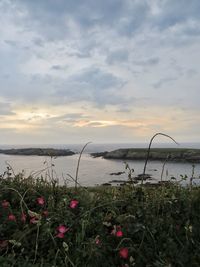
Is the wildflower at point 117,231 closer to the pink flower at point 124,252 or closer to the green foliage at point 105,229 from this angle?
the green foliage at point 105,229

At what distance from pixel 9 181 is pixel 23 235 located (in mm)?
1887

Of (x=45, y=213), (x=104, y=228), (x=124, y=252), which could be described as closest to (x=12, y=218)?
(x=45, y=213)

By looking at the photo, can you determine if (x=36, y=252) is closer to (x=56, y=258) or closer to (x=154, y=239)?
(x=56, y=258)

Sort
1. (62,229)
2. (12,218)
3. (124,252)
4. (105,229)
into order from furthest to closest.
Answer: (12,218) → (105,229) → (62,229) → (124,252)

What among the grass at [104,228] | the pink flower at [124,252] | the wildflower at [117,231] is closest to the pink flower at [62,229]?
the grass at [104,228]

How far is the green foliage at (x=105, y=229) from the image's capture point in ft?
13.4

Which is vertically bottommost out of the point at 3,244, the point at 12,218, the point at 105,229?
the point at 3,244

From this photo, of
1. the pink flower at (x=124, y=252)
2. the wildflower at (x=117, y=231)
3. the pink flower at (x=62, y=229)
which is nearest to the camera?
the pink flower at (x=124, y=252)

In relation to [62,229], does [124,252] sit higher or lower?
lower

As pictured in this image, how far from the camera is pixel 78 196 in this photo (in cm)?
545

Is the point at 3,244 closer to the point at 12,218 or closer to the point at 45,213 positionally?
the point at 12,218

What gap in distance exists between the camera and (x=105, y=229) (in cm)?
463

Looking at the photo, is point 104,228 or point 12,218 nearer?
point 104,228

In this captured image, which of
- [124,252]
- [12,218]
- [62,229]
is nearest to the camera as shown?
[124,252]
